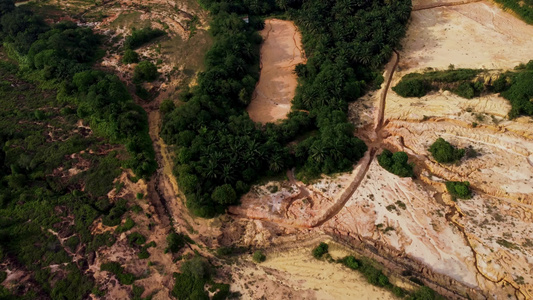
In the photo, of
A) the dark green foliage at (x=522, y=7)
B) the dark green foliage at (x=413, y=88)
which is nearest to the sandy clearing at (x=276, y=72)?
the dark green foliage at (x=413, y=88)

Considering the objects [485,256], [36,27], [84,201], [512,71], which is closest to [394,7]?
[512,71]

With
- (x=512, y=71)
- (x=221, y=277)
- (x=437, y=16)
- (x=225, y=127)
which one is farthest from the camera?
(x=437, y=16)

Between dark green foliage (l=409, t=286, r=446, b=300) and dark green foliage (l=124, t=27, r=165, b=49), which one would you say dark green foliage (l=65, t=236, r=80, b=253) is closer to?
dark green foliage (l=409, t=286, r=446, b=300)

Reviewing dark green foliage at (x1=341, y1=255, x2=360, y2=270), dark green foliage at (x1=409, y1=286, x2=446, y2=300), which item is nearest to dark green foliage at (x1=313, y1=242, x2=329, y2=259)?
dark green foliage at (x1=341, y1=255, x2=360, y2=270)

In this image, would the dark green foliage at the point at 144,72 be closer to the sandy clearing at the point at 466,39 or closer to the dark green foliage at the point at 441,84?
the dark green foliage at the point at 441,84

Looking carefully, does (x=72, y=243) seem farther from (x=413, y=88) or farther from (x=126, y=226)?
(x=413, y=88)

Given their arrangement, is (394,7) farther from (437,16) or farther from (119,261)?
(119,261)
